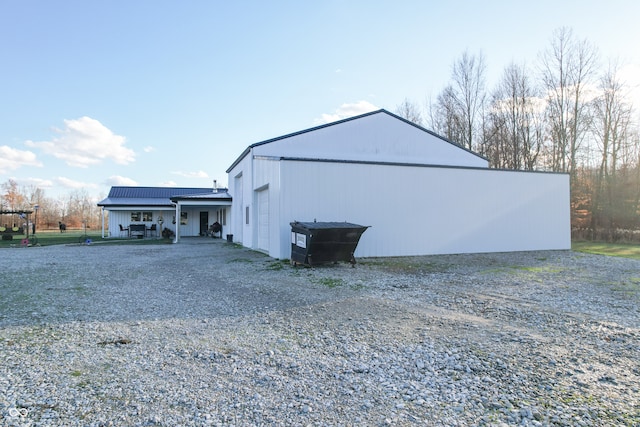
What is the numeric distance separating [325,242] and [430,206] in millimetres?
5756

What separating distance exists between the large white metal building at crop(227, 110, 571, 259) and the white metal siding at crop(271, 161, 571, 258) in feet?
0.12

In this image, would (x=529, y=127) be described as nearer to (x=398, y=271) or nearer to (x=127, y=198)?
(x=398, y=271)

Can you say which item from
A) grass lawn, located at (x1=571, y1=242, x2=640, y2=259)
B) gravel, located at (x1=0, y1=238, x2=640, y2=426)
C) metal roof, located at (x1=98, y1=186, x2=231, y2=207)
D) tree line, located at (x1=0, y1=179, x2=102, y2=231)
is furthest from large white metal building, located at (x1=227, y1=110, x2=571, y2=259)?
tree line, located at (x1=0, y1=179, x2=102, y2=231)

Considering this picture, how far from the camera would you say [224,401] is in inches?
115

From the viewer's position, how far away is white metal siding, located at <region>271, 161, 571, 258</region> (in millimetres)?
12516

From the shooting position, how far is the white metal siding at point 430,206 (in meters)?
12.5

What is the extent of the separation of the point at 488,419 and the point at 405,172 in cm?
1172

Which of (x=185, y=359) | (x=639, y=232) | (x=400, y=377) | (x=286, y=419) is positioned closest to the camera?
(x=286, y=419)

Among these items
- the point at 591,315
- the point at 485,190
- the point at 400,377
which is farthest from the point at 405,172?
the point at 400,377

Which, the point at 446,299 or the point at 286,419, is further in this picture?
the point at 446,299

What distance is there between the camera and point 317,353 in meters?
4.04

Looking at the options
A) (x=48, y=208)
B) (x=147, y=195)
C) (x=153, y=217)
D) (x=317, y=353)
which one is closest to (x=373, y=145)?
(x=317, y=353)

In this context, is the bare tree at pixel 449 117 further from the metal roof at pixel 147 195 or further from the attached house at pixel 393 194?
the metal roof at pixel 147 195

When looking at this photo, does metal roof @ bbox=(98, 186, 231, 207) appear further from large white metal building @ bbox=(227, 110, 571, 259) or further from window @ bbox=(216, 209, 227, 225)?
large white metal building @ bbox=(227, 110, 571, 259)
